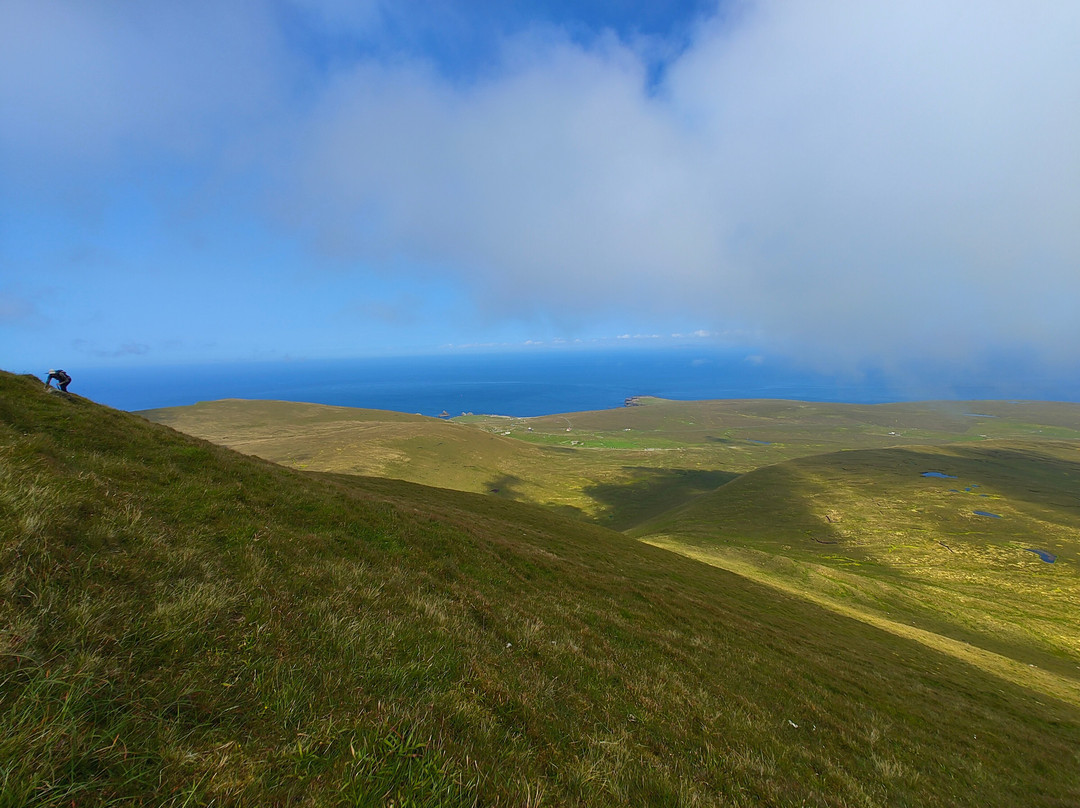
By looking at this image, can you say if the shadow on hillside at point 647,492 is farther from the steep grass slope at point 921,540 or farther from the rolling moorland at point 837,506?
the steep grass slope at point 921,540

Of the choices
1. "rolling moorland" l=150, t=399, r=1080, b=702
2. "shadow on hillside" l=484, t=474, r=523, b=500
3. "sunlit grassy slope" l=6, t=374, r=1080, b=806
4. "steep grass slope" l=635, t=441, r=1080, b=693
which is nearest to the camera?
"sunlit grassy slope" l=6, t=374, r=1080, b=806

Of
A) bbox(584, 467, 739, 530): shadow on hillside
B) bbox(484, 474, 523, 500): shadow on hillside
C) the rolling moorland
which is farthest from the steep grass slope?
bbox(484, 474, 523, 500): shadow on hillside

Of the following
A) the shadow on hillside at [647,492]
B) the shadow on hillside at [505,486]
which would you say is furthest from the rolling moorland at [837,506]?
the shadow on hillside at [647,492]

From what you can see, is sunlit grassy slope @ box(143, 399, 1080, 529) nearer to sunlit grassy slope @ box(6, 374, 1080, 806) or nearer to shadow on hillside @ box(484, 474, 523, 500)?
shadow on hillside @ box(484, 474, 523, 500)

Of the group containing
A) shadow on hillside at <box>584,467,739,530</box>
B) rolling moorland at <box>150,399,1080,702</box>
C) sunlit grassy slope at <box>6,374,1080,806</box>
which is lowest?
shadow on hillside at <box>584,467,739,530</box>

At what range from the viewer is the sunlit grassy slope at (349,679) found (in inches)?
131

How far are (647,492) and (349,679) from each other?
12349cm

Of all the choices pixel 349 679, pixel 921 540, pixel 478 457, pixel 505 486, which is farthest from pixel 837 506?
pixel 349 679

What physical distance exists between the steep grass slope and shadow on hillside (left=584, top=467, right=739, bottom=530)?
11.0 m

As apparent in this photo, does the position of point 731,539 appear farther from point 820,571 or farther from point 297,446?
point 297,446

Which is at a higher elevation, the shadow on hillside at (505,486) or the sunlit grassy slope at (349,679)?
the sunlit grassy slope at (349,679)

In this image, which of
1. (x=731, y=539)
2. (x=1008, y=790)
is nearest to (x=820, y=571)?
(x=731, y=539)

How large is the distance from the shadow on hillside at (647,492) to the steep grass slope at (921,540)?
11.0 metres

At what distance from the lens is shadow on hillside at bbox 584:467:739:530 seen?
97.5 meters
